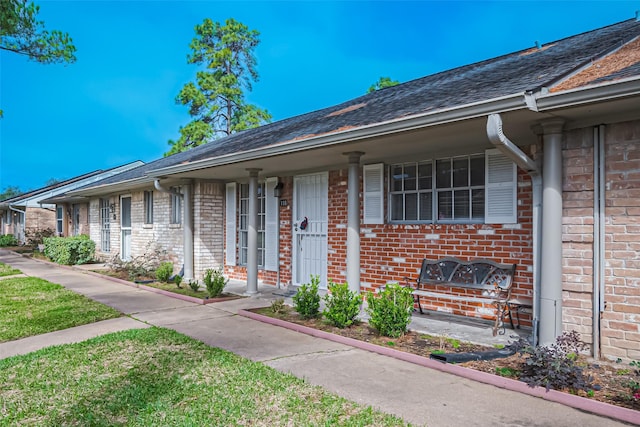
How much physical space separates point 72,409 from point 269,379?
161cm

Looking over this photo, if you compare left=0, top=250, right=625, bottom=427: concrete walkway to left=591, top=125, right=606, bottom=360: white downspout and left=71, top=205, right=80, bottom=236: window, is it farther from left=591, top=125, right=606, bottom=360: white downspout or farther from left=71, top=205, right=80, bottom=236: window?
left=71, top=205, right=80, bottom=236: window

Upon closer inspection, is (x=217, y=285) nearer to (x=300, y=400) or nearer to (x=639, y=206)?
(x=300, y=400)

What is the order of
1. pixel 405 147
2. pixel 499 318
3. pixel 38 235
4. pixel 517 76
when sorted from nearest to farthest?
pixel 517 76 → pixel 499 318 → pixel 405 147 → pixel 38 235

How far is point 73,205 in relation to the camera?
21.9 metres

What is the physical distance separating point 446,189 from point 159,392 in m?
4.80

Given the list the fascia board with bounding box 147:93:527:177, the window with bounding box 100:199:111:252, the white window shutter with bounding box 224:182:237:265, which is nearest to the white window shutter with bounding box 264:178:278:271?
the white window shutter with bounding box 224:182:237:265

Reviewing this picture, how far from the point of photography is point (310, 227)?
9.20 m

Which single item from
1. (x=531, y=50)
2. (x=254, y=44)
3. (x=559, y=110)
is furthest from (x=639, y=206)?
(x=254, y=44)

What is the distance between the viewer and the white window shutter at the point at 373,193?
7730mm

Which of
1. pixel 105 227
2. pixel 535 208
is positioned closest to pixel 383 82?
pixel 105 227

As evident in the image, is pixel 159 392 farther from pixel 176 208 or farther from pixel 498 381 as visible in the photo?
pixel 176 208

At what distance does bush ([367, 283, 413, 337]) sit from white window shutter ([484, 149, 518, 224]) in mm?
1732

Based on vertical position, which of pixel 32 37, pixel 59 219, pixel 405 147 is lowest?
pixel 59 219

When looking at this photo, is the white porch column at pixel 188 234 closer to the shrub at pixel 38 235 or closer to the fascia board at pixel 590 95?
the fascia board at pixel 590 95
